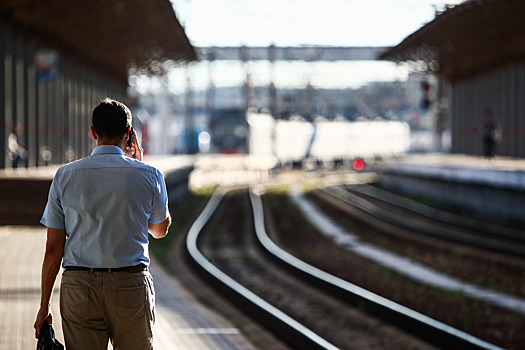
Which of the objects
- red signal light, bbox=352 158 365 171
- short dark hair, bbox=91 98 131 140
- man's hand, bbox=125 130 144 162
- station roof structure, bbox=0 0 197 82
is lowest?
red signal light, bbox=352 158 365 171

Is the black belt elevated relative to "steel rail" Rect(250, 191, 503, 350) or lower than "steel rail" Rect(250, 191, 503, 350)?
elevated

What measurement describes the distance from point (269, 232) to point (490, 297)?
8920mm

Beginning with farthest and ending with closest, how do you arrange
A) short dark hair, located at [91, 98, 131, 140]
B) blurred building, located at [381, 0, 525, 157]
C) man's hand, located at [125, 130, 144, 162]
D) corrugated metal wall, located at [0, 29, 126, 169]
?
blurred building, located at [381, 0, 525, 157]
corrugated metal wall, located at [0, 29, 126, 169]
man's hand, located at [125, 130, 144, 162]
short dark hair, located at [91, 98, 131, 140]

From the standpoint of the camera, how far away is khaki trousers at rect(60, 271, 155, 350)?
3352mm

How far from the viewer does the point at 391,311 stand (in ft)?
29.6

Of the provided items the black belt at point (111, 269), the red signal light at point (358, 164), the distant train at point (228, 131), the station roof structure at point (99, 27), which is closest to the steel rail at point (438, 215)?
the station roof structure at point (99, 27)

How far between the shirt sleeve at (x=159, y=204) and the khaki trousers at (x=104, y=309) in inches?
9.8

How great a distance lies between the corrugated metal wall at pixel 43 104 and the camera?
21984 mm

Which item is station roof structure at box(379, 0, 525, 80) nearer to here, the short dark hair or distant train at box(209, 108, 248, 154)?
distant train at box(209, 108, 248, 154)

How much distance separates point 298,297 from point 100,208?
8.03 metres

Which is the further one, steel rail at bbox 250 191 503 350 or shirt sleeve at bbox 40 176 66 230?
steel rail at bbox 250 191 503 350

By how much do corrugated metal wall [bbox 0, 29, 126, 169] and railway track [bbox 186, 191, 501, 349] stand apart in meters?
7.79

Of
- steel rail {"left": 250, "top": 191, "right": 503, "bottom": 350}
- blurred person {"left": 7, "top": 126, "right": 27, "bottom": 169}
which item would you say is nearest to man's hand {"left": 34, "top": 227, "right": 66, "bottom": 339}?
steel rail {"left": 250, "top": 191, "right": 503, "bottom": 350}

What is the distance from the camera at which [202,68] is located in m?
58.8
